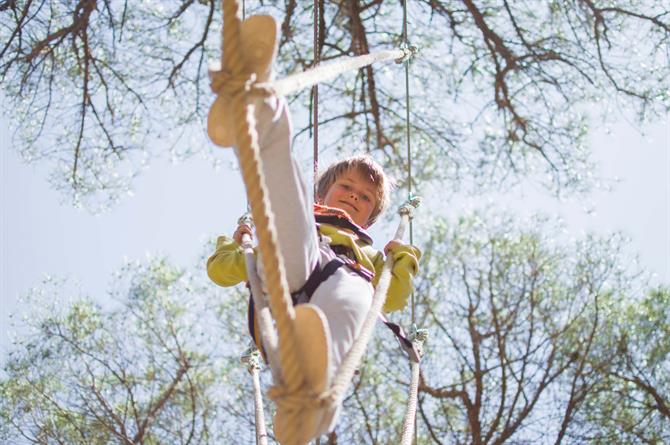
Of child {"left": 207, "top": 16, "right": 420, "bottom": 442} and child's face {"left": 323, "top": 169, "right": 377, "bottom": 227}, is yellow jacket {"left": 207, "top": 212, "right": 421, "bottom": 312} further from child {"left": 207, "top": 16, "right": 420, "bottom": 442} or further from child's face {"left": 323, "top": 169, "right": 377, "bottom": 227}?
child's face {"left": 323, "top": 169, "right": 377, "bottom": 227}

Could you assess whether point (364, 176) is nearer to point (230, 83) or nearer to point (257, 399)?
point (257, 399)

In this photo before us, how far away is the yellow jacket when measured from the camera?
8.30 ft

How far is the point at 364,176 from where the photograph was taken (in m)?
2.83

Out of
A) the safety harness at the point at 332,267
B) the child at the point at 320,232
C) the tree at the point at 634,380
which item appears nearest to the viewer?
the child at the point at 320,232

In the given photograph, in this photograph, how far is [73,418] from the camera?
595 centimetres

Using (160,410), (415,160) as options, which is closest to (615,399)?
(415,160)

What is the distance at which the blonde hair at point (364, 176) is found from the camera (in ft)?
9.27

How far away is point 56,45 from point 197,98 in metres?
0.86

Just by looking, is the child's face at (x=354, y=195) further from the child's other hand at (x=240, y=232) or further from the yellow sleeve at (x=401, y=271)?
the child's other hand at (x=240, y=232)

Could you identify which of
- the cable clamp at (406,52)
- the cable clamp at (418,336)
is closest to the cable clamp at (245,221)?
the cable clamp at (418,336)

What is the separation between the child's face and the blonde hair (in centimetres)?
1

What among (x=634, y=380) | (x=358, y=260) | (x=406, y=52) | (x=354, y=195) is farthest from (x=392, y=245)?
(x=634, y=380)

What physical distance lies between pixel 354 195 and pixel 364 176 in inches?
2.4

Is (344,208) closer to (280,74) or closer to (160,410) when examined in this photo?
(280,74)
